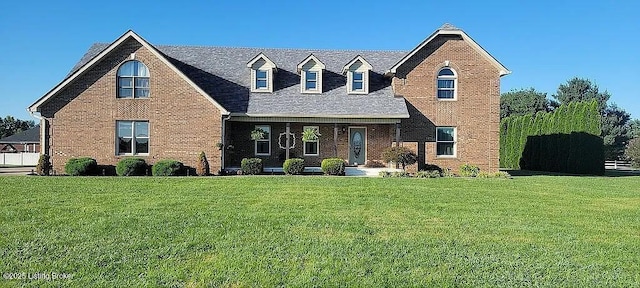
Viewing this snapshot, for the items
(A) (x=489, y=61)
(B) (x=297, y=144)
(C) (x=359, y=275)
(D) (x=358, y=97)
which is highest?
(A) (x=489, y=61)

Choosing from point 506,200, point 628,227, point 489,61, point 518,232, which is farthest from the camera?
point 489,61

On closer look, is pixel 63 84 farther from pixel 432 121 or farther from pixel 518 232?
pixel 518 232

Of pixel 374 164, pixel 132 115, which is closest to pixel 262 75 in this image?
pixel 132 115

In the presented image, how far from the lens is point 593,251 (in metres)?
6.81

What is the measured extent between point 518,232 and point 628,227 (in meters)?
2.63

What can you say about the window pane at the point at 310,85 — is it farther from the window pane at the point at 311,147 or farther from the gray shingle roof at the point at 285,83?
the window pane at the point at 311,147

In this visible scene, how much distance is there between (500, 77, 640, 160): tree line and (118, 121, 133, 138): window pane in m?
59.1

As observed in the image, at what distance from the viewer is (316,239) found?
7.25 metres

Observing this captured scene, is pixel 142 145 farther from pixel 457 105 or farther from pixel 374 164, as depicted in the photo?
pixel 457 105

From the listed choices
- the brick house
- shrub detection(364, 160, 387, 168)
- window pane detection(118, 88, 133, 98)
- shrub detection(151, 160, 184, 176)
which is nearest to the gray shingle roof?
the brick house

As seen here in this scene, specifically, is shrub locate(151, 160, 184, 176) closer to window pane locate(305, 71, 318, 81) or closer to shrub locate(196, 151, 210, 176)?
shrub locate(196, 151, 210, 176)

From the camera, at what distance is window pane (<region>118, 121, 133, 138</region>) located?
2105 centimetres


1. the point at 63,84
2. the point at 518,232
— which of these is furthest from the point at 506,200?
the point at 63,84

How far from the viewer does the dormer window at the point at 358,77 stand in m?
23.5
